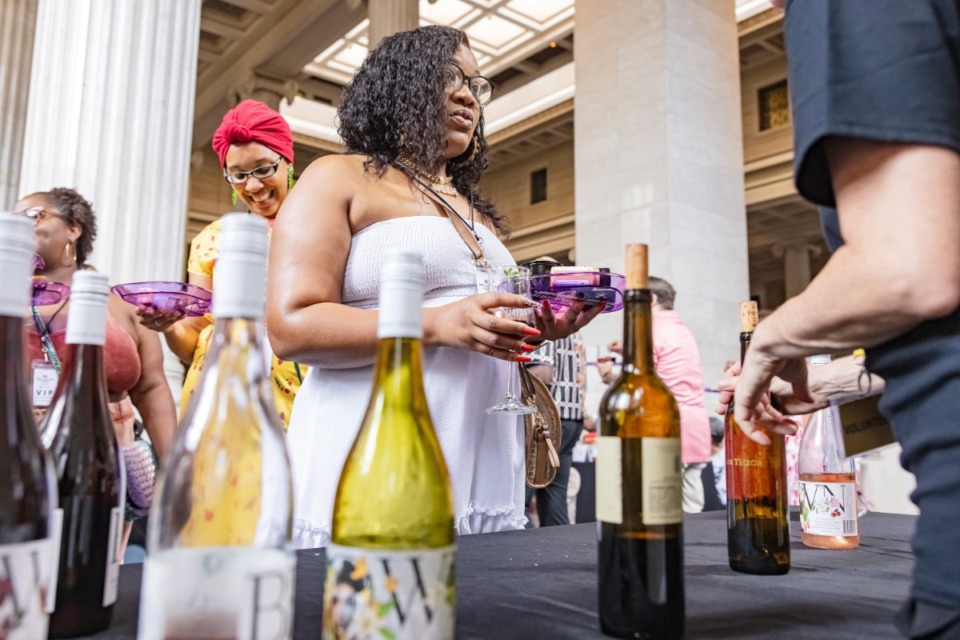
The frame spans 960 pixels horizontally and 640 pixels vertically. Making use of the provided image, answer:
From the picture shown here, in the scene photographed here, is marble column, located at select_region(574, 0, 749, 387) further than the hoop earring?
→ Yes

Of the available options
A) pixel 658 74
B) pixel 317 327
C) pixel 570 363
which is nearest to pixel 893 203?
pixel 317 327

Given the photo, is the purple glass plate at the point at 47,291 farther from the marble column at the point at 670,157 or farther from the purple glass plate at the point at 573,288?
the marble column at the point at 670,157

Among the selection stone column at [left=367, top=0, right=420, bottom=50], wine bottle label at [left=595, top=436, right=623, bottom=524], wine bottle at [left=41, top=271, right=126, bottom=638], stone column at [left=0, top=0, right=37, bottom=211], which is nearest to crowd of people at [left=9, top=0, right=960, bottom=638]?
wine bottle label at [left=595, top=436, right=623, bottom=524]

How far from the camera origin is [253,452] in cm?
→ 54

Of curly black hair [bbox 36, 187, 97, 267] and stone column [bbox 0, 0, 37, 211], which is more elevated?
stone column [bbox 0, 0, 37, 211]

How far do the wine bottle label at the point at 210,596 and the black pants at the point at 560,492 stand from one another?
402 cm

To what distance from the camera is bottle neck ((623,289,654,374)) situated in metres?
0.70

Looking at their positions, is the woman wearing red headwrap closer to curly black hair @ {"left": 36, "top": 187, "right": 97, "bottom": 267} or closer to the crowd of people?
the crowd of people

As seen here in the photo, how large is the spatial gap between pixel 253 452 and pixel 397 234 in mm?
960

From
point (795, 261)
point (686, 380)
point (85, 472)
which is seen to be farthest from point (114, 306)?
point (795, 261)

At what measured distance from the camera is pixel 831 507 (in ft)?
4.16

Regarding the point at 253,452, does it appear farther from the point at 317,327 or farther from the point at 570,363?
the point at 570,363

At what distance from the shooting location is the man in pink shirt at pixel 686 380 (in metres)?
4.46

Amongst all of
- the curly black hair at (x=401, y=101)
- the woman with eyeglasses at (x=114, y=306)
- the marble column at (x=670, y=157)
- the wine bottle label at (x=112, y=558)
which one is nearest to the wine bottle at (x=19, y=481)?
the wine bottle label at (x=112, y=558)
